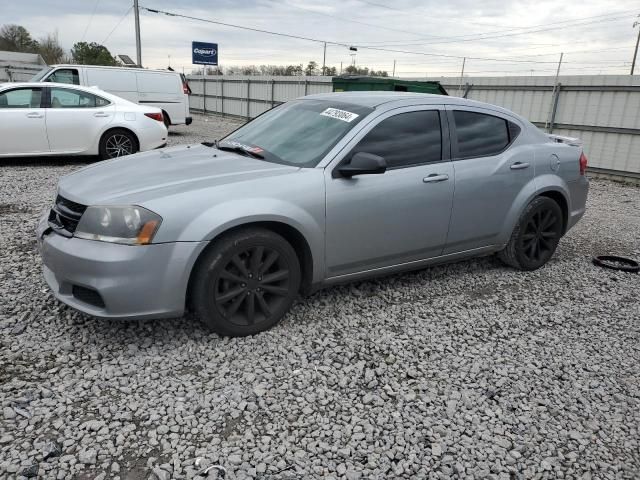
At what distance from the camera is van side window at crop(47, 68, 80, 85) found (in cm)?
1229

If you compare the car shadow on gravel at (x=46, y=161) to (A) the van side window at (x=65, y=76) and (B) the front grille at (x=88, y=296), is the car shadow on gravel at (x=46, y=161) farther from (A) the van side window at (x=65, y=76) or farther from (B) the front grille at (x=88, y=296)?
(B) the front grille at (x=88, y=296)

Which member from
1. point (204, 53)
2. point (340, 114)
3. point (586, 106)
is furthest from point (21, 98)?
point (204, 53)

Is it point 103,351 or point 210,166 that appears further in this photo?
point 210,166

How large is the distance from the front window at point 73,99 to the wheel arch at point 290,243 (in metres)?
7.24

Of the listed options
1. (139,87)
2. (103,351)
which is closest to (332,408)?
(103,351)

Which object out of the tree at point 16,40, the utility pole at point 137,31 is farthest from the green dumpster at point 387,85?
the tree at point 16,40

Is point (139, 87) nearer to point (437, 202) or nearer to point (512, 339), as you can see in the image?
point (437, 202)

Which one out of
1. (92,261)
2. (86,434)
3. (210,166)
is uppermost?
(210,166)

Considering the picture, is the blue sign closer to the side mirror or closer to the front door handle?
the front door handle

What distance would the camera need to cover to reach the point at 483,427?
2.58 meters

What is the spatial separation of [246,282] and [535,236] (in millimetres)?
2941

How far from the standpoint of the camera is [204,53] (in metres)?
30.8

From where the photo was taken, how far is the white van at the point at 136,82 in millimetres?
12516

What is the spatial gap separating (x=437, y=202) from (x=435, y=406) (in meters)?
1.68
